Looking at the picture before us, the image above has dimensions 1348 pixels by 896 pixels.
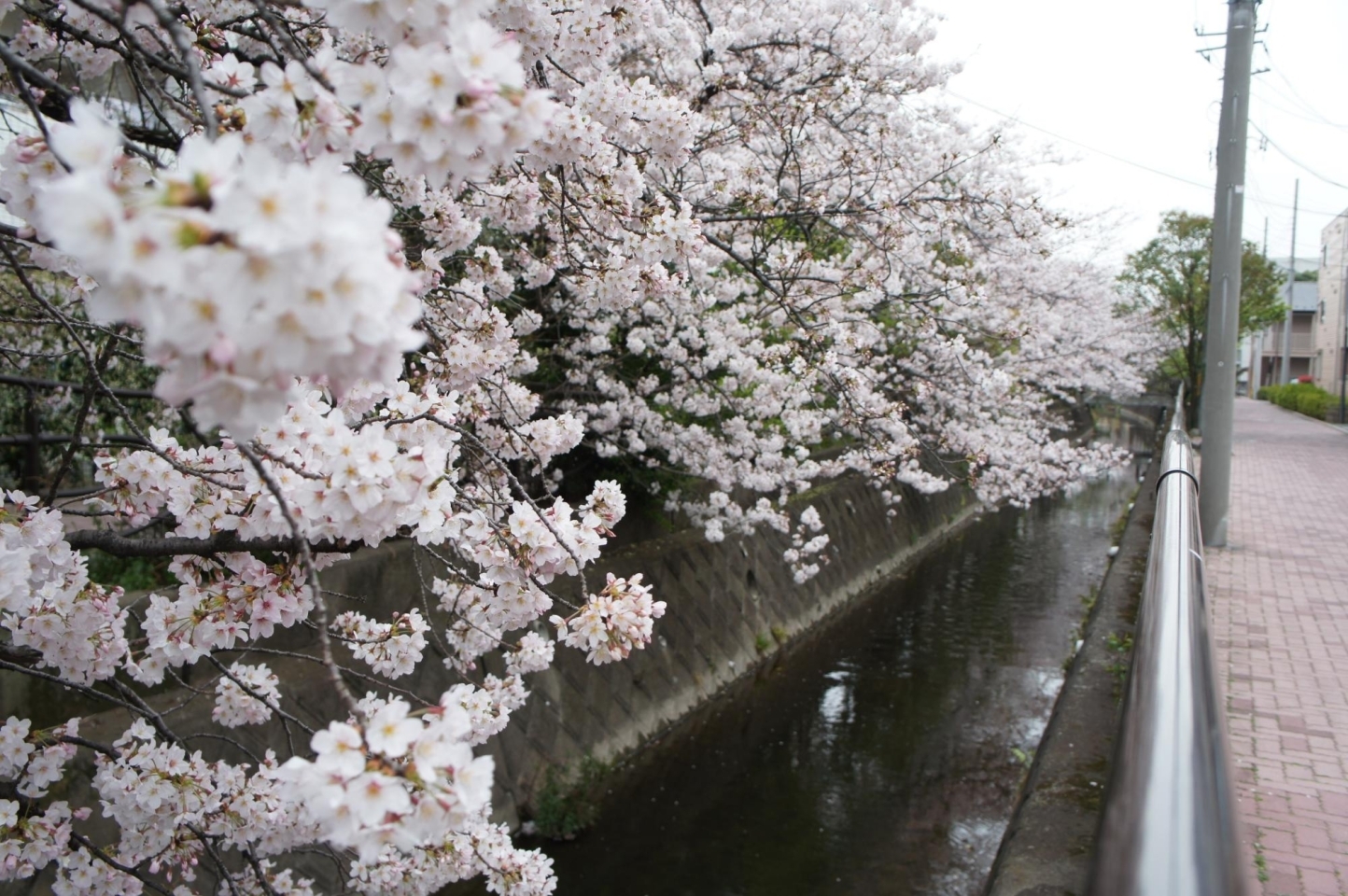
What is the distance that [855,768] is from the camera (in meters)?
7.68

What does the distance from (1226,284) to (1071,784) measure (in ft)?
21.4

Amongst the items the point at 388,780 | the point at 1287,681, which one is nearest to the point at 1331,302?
the point at 1287,681

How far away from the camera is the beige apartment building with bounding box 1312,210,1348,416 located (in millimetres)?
40625

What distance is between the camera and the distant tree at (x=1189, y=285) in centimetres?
2516

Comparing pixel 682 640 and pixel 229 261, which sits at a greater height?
pixel 229 261

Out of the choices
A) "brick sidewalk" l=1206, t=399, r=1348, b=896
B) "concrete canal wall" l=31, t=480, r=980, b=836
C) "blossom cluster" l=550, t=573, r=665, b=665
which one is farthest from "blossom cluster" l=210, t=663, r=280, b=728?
"brick sidewalk" l=1206, t=399, r=1348, b=896

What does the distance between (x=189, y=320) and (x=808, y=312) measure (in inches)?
226

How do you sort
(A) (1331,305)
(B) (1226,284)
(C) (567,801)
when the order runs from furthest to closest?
(A) (1331,305)
(B) (1226,284)
(C) (567,801)

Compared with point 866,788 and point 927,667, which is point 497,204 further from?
point 927,667

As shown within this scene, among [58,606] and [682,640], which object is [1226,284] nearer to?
[682,640]

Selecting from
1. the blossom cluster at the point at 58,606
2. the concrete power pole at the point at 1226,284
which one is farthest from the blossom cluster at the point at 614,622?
the concrete power pole at the point at 1226,284

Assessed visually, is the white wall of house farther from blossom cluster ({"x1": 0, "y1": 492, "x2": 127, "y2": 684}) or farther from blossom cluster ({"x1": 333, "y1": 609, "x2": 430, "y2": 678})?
blossom cluster ({"x1": 0, "y1": 492, "x2": 127, "y2": 684})

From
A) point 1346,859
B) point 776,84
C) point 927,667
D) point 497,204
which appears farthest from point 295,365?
point 927,667

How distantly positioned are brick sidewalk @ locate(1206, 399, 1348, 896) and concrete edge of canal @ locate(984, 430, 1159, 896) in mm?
541
